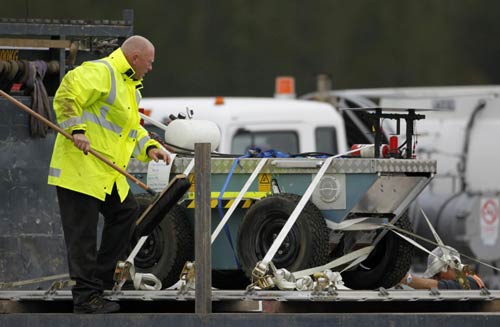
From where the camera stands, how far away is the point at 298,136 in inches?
591

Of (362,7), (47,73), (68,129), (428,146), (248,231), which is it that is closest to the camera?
(68,129)

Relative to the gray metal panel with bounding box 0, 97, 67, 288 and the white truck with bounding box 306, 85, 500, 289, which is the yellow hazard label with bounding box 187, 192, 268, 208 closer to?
the gray metal panel with bounding box 0, 97, 67, 288

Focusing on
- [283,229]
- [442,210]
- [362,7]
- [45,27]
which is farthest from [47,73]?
[362,7]

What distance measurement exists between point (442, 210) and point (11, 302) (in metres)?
8.37

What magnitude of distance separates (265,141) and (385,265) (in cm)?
594

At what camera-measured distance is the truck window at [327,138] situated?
49.9 ft

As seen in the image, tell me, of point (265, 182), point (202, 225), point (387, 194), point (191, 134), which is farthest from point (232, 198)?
point (202, 225)

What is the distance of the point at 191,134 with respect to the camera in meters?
8.92

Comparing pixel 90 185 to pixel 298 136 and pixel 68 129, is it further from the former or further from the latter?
pixel 298 136

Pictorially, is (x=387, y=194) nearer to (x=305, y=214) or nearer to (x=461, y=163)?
(x=305, y=214)

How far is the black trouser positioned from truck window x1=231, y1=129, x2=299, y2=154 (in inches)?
247

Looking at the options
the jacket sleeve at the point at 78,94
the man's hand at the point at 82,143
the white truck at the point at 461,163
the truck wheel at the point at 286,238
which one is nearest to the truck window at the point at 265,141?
the white truck at the point at 461,163

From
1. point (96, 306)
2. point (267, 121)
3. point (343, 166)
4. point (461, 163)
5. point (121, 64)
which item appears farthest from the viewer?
point (461, 163)

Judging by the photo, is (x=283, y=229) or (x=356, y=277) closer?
(x=283, y=229)
